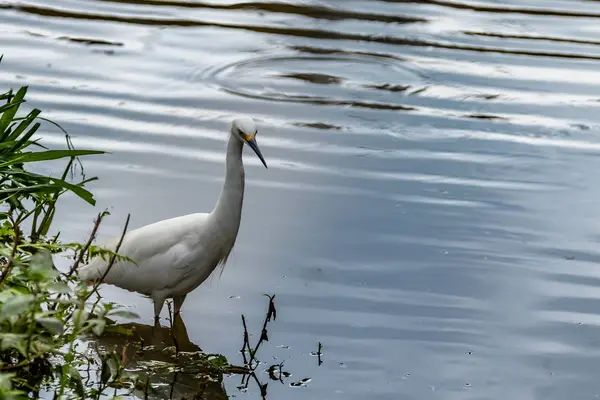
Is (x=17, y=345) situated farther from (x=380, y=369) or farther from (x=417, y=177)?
(x=417, y=177)

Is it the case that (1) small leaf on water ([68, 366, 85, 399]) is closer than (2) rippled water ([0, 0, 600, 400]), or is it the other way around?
(1) small leaf on water ([68, 366, 85, 399])

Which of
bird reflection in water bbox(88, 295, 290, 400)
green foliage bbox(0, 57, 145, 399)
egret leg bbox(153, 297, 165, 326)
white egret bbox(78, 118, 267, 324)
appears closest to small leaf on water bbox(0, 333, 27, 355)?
green foliage bbox(0, 57, 145, 399)

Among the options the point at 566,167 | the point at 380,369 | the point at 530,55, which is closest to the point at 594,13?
the point at 530,55

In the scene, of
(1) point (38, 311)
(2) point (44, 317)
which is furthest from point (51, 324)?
(1) point (38, 311)

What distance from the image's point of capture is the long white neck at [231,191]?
4812mm

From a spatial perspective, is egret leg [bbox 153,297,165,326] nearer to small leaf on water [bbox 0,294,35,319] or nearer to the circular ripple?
small leaf on water [bbox 0,294,35,319]

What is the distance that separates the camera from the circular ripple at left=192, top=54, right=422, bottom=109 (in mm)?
8266

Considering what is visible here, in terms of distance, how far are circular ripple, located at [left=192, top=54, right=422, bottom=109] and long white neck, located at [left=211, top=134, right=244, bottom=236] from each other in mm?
3360

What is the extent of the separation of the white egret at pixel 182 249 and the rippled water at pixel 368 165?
26 centimetres

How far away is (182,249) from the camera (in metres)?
4.86

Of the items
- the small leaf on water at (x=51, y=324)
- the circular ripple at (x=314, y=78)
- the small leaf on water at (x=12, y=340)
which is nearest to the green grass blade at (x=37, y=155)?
the small leaf on water at (x=12, y=340)

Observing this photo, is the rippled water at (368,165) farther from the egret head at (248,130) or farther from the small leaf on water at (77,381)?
→ the small leaf on water at (77,381)

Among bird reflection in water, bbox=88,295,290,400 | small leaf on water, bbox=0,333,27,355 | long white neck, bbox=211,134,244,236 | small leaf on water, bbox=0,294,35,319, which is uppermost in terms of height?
long white neck, bbox=211,134,244,236

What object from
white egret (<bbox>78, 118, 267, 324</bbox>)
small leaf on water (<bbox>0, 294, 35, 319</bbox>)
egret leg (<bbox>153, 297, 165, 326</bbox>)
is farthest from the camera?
egret leg (<bbox>153, 297, 165, 326</bbox>)
